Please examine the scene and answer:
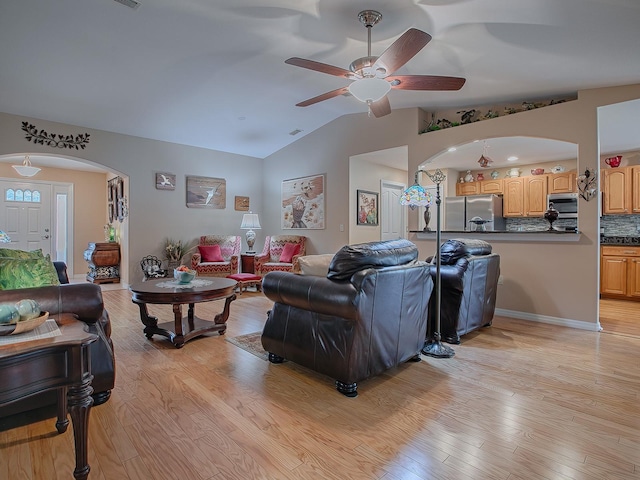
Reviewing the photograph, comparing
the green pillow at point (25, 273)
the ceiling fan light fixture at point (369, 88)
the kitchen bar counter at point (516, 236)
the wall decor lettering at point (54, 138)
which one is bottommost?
the green pillow at point (25, 273)

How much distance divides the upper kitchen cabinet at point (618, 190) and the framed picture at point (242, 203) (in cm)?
664

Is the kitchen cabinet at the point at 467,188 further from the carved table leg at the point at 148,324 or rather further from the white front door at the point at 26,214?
the white front door at the point at 26,214

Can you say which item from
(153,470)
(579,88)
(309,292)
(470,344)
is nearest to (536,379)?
(470,344)

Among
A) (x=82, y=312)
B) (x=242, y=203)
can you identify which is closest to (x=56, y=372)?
(x=82, y=312)

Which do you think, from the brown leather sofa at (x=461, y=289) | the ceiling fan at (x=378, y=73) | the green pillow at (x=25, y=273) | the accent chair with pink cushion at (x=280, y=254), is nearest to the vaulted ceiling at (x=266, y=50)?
the ceiling fan at (x=378, y=73)

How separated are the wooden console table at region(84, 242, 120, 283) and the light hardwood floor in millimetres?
4342

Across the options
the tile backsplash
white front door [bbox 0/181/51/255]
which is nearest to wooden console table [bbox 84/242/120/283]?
white front door [bbox 0/181/51/255]

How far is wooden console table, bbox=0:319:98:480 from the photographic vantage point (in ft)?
3.97

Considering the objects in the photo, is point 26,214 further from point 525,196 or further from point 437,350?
point 525,196

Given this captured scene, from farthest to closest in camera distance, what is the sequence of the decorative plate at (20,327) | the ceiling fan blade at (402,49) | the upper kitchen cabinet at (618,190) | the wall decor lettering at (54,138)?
1. the upper kitchen cabinet at (618,190)
2. the wall decor lettering at (54,138)
3. the ceiling fan blade at (402,49)
4. the decorative plate at (20,327)

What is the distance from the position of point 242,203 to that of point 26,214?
15.0 feet

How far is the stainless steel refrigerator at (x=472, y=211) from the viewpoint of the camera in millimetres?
6594

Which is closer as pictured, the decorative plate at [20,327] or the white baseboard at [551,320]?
the decorative plate at [20,327]

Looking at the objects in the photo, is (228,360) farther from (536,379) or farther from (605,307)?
(605,307)
